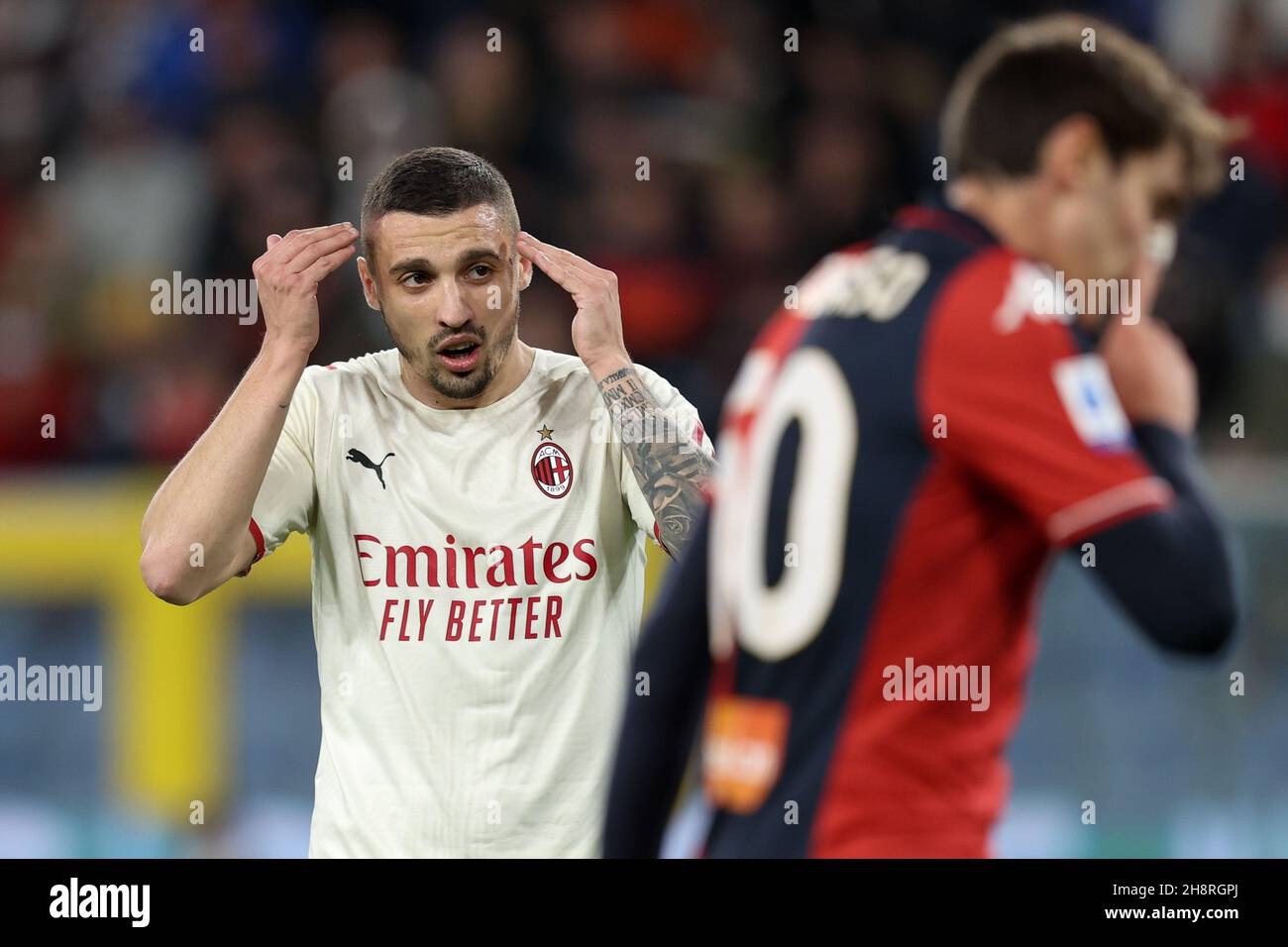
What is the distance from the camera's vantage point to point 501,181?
3.25m

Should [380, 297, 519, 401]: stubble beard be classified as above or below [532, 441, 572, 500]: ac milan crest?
above

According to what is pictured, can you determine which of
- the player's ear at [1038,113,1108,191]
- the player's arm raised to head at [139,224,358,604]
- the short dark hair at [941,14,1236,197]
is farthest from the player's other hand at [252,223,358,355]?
the player's ear at [1038,113,1108,191]

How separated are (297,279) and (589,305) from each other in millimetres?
529

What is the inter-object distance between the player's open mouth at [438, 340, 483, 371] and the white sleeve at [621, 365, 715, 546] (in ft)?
0.98

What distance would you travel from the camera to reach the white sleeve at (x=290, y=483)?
10.2 feet

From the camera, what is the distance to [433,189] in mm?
3141

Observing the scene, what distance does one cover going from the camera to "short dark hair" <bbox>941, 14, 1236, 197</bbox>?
2336 mm

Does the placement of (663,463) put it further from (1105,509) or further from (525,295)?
(525,295)

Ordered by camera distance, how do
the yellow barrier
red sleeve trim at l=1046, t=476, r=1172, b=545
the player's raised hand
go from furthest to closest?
the yellow barrier, the player's raised hand, red sleeve trim at l=1046, t=476, r=1172, b=545

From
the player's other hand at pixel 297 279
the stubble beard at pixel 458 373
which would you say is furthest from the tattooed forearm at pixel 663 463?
the player's other hand at pixel 297 279

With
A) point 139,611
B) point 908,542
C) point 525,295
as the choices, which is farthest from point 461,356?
point 139,611

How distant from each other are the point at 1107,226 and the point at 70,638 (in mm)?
4486

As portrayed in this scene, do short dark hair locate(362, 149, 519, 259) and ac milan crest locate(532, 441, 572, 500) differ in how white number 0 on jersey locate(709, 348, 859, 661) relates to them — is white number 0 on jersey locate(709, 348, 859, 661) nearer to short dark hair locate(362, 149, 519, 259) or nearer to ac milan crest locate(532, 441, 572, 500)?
ac milan crest locate(532, 441, 572, 500)

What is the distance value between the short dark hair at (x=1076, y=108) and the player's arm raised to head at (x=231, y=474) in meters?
1.24
